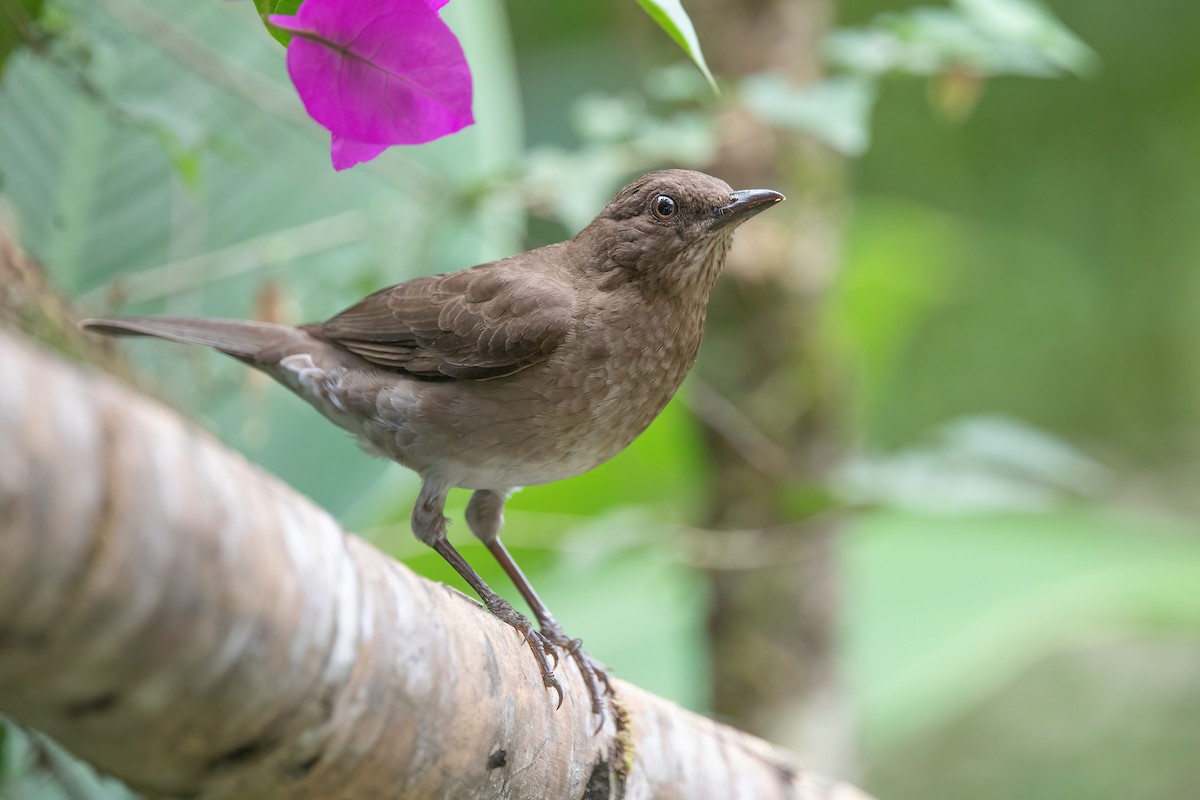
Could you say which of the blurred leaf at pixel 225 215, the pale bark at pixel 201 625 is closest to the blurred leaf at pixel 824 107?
the blurred leaf at pixel 225 215

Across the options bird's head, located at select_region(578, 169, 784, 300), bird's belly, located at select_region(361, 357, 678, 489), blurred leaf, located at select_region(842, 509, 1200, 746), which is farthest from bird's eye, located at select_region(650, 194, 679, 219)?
blurred leaf, located at select_region(842, 509, 1200, 746)

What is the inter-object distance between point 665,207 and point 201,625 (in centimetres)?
182

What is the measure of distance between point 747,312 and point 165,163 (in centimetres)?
193

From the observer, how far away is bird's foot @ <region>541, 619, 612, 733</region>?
2.05 m

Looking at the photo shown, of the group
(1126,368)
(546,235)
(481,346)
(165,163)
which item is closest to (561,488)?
(546,235)

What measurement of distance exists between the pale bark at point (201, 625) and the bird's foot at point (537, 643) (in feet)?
1.11

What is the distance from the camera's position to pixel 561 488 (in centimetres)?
515

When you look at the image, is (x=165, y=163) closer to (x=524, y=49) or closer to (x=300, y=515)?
(x=300, y=515)

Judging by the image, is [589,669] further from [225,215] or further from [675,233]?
[225,215]

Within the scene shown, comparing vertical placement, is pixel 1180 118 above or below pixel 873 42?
above

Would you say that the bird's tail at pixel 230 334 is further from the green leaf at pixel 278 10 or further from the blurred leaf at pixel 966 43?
the blurred leaf at pixel 966 43

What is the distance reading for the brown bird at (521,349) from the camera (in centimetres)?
246

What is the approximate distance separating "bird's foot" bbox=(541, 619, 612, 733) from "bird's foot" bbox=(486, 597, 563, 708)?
0.05 metres

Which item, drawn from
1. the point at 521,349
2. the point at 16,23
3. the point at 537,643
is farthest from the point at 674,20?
the point at 16,23
